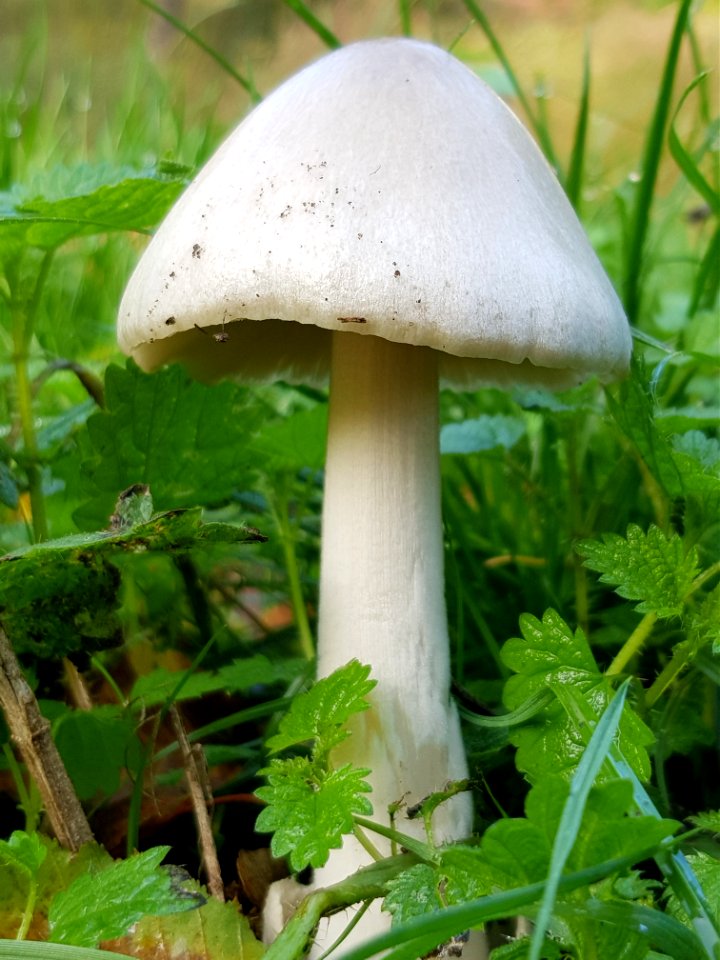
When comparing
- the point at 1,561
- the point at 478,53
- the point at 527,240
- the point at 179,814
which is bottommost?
the point at 179,814

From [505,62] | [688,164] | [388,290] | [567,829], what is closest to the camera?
[567,829]

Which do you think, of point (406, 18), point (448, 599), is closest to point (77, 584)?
point (448, 599)

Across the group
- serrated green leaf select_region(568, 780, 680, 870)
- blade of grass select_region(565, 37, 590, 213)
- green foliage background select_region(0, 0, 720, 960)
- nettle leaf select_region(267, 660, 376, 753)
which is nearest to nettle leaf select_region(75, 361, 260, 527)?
green foliage background select_region(0, 0, 720, 960)

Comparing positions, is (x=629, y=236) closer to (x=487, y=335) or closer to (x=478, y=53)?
(x=487, y=335)

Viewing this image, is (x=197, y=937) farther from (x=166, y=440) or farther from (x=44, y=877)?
(x=166, y=440)

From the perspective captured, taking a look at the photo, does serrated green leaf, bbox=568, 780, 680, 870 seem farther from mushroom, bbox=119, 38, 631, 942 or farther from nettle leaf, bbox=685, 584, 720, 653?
mushroom, bbox=119, 38, 631, 942

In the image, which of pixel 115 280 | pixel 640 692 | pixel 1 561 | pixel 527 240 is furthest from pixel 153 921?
pixel 115 280
